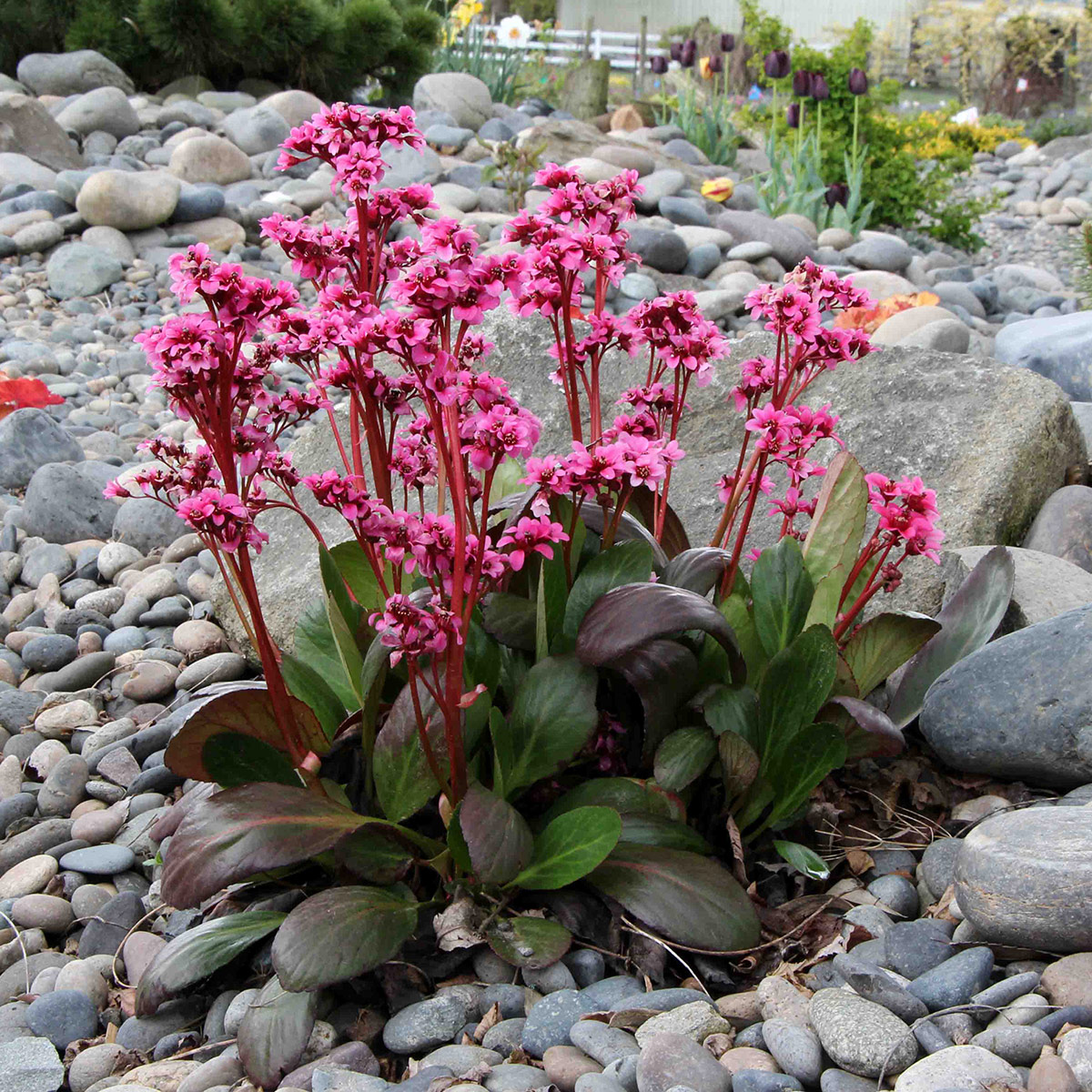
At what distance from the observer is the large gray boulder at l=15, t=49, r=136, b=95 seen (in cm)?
864

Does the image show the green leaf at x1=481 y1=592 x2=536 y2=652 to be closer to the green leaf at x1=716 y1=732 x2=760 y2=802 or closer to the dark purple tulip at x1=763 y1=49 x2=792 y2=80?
the green leaf at x1=716 y1=732 x2=760 y2=802

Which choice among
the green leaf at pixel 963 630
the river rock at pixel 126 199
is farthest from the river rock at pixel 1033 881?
the river rock at pixel 126 199

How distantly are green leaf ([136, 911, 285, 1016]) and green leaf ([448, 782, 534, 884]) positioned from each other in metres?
0.35

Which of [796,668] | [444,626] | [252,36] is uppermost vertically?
[252,36]

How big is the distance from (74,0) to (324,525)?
817 centimetres

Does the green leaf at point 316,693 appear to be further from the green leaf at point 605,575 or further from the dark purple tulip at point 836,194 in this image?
the dark purple tulip at point 836,194

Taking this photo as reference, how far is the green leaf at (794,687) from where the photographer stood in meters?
1.83

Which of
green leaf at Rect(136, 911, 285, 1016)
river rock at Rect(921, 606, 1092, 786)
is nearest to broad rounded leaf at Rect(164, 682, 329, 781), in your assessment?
green leaf at Rect(136, 911, 285, 1016)

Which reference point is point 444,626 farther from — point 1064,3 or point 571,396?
point 1064,3

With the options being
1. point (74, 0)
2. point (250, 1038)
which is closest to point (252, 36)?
point (74, 0)

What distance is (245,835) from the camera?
5.41 feet

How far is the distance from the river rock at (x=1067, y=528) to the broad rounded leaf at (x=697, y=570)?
3.85ft

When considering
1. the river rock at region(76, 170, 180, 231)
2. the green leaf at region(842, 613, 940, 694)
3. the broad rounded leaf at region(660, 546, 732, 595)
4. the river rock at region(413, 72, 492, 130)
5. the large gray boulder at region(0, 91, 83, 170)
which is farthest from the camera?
the river rock at region(413, 72, 492, 130)

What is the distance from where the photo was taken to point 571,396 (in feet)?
6.41
